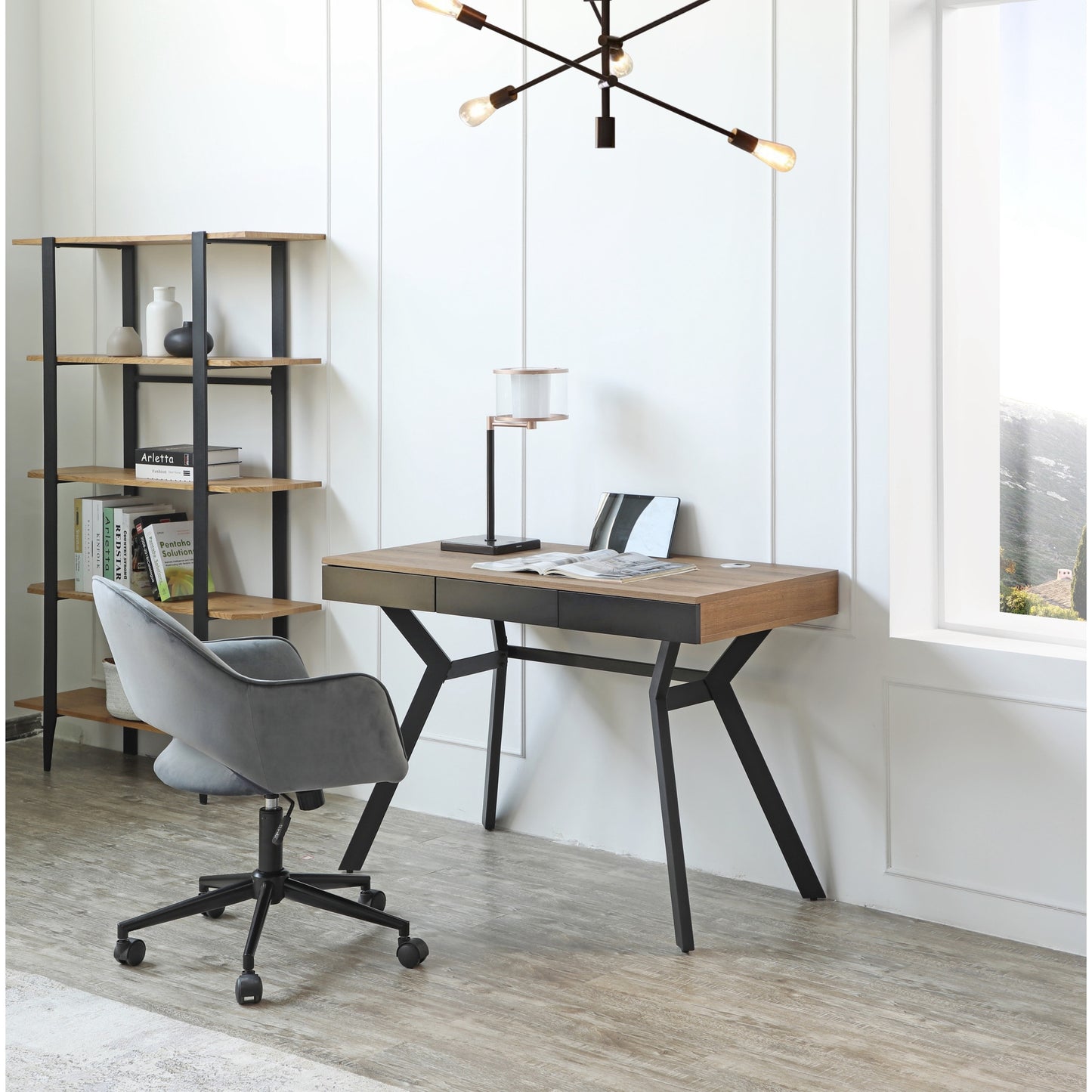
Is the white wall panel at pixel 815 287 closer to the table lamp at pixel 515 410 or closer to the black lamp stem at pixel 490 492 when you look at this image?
the table lamp at pixel 515 410

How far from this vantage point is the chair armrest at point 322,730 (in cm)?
278

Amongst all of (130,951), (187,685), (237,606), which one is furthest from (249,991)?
(237,606)

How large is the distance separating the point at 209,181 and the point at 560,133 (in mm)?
1483

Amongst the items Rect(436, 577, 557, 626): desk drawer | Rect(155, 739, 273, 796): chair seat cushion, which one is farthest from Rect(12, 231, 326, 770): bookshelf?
Rect(155, 739, 273, 796): chair seat cushion

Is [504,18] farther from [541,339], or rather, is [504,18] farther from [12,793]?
[12,793]

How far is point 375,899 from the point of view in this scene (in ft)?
10.7

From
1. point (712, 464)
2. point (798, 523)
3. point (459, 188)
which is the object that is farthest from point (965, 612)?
point (459, 188)

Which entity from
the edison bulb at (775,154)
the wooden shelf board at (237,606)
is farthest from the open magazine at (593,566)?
the wooden shelf board at (237,606)

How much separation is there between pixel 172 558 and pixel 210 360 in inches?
29.3

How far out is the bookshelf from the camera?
13.9 ft

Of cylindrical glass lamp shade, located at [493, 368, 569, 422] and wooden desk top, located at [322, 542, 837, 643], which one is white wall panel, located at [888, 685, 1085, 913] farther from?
cylindrical glass lamp shade, located at [493, 368, 569, 422]

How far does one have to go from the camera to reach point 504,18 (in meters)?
3.91

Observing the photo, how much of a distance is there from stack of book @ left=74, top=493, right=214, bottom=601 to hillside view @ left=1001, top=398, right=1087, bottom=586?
8.74ft

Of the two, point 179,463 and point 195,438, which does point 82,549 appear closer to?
point 179,463
